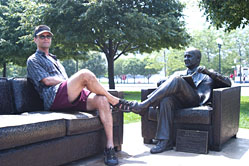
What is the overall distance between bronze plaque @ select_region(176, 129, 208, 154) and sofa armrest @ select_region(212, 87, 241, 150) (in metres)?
0.21

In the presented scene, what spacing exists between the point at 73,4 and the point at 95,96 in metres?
11.3

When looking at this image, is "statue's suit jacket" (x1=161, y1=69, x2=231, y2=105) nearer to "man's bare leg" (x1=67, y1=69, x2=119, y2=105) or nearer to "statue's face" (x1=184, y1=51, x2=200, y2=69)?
"statue's face" (x1=184, y1=51, x2=200, y2=69)

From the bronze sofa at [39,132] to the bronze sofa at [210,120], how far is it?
61 centimetres

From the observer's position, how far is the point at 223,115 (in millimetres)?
3883

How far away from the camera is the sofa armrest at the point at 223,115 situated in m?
3.79

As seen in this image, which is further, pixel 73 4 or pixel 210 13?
pixel 73 4

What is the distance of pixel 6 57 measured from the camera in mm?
18375

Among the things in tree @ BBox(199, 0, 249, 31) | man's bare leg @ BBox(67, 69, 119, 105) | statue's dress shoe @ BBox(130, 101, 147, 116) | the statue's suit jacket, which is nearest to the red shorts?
man's bare leg @ BBox(67, 69, 119, 105)

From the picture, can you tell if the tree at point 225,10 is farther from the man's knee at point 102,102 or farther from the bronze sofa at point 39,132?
the man's knee at point 102,102

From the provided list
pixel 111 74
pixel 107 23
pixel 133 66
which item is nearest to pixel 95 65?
pixel 133 66

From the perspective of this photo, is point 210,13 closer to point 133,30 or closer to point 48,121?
point 133,30

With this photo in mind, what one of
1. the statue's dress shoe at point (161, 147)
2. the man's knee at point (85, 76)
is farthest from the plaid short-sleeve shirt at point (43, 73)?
the statue's dress shoe at point (161, 147)

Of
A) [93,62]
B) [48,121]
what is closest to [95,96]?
[48,121]

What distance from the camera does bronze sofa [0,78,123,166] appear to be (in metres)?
2.49
